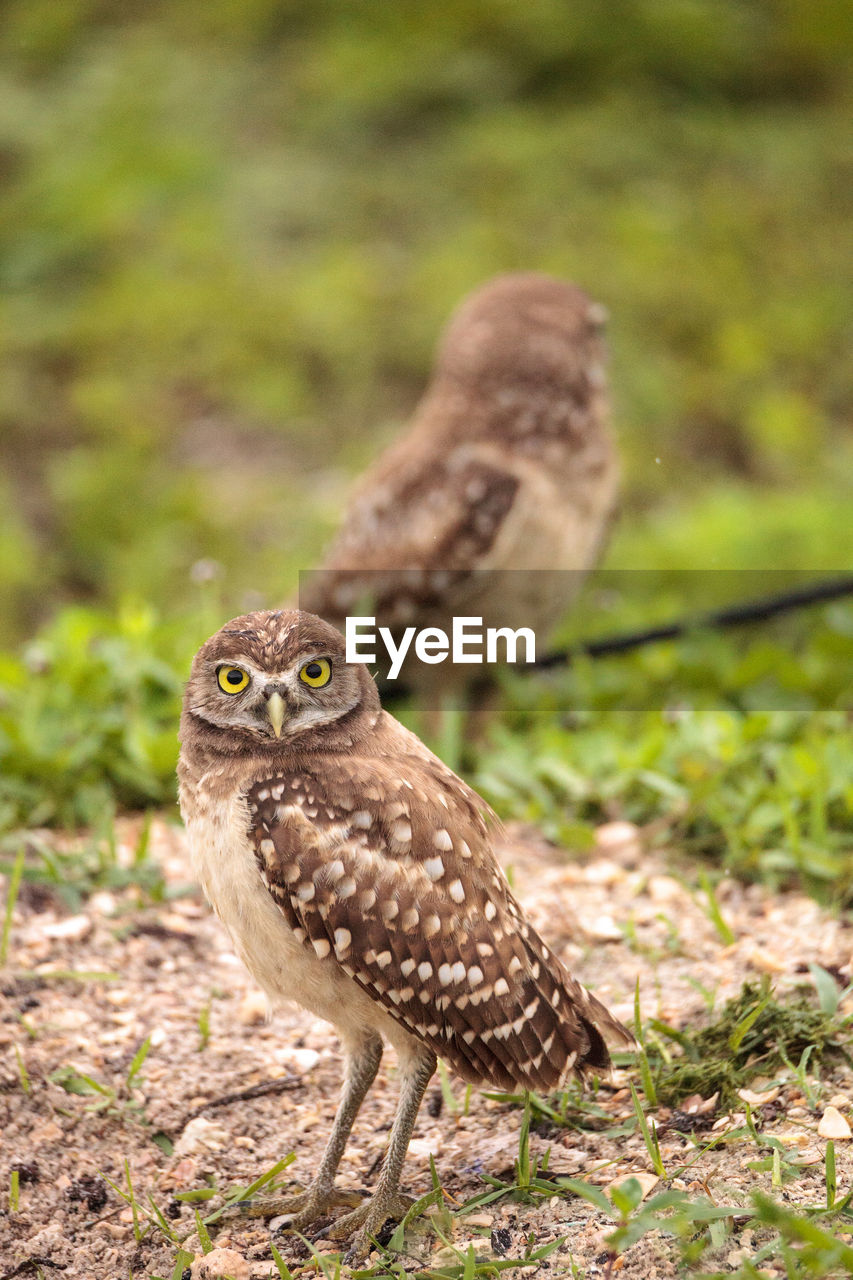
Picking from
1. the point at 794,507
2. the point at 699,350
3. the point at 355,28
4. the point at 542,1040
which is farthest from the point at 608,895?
the point at 355,28

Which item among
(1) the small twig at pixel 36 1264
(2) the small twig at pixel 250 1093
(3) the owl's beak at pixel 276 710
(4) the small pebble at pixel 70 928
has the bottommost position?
(1) the small twig at pixel 36 1264

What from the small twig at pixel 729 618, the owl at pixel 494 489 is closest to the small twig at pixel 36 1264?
the owl at pixel 494 489

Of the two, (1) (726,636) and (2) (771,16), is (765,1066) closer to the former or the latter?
(1) (726,636)

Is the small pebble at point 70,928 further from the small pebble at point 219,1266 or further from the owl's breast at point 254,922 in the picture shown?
the small pebble at point 219,1266

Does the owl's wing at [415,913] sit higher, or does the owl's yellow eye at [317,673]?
the owl's yellow eye at [317,673]

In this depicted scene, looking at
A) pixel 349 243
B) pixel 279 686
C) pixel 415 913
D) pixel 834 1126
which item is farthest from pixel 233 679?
pixel 349 243

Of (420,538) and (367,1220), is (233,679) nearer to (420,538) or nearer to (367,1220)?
(367,1220)

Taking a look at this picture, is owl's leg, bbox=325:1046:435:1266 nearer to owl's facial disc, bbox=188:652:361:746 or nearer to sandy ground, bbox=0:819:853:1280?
sandy ground, bbox=0:819:853:1280
